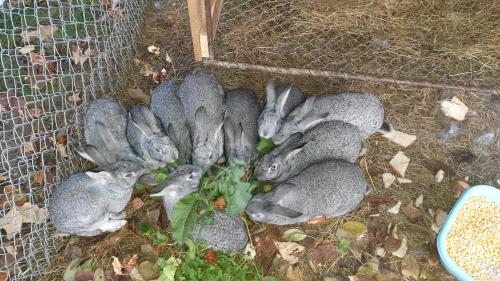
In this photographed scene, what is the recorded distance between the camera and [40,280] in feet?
12.4

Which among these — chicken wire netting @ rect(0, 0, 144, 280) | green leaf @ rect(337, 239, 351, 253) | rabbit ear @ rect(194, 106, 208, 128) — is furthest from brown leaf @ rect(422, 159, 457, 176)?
chicken wire netting @ rect(0, 0, 144, 280)

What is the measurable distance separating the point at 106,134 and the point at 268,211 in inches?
52.9

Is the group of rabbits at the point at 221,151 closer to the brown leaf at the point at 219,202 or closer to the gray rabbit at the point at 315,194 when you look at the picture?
the gray rabbit at the point at 315,194

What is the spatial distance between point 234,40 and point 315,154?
1406 millimetres

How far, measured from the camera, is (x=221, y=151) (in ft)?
12.6

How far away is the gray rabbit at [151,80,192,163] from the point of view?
3.81 metres

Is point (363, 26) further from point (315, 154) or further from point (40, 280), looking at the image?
point (40, 280)

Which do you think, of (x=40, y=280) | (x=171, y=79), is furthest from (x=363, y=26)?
(x=40, y=280)

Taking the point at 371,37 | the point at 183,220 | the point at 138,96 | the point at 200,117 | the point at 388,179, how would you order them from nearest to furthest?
the point at 183,220 → the point at 200,117 → the point at 388,179 → the point at 138,96 → the point at 371,37

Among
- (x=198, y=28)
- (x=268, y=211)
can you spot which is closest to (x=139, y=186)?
(x=268, y=211)

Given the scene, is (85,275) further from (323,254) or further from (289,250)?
(323,254)

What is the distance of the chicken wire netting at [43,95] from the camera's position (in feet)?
12.2

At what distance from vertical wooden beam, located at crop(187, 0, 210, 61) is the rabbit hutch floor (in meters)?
0.25

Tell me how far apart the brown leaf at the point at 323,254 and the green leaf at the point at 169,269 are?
1024 millimetres
